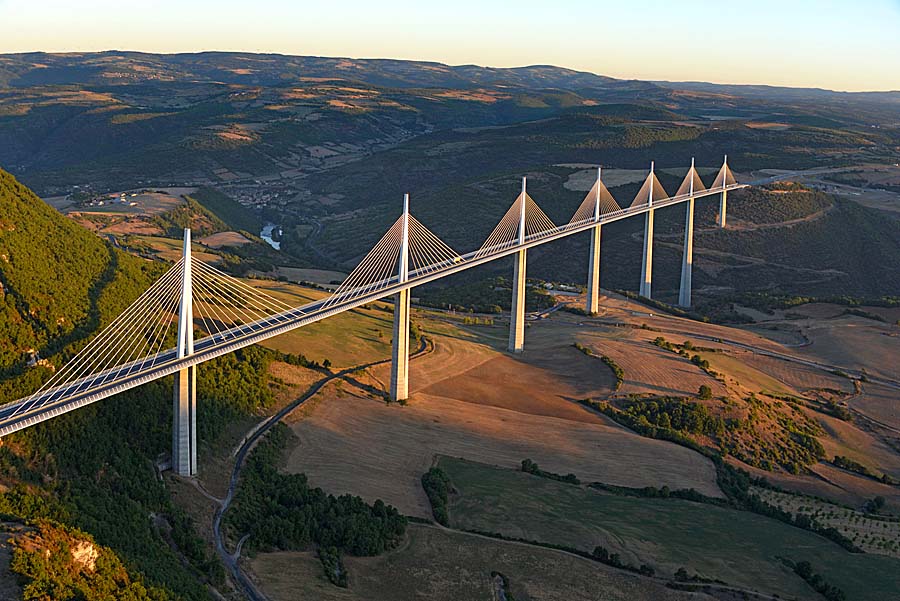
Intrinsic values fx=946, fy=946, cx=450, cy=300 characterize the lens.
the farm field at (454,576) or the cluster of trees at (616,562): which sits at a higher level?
the farm field at (454,576)

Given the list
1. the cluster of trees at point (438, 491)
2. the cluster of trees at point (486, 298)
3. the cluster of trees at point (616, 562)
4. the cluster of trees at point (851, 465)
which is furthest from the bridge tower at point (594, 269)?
the cluster of trees at point (616, 562)

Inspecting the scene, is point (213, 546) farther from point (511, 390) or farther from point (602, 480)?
point (511, 390)

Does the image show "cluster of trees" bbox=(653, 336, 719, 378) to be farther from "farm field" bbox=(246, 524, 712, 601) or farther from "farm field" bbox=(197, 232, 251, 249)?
"farm field" bbox=(197, 232, 251, 249)

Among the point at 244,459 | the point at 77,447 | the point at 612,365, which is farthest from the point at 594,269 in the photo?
the point at 77,447

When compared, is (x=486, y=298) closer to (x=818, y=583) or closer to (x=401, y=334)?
(x=401, y=334)

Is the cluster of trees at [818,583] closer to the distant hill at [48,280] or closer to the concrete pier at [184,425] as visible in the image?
the concrete pier at [184,425]

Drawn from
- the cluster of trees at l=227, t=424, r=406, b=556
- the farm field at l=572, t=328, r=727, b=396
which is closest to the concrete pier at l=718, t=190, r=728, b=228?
the farm field at l=572, t=328, r=727, b=396

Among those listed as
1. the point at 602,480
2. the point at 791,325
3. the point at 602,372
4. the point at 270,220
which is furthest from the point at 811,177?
the point at 602,480
